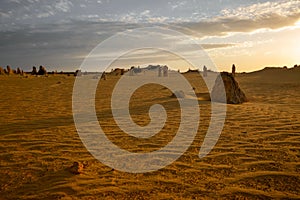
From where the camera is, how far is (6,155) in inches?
174

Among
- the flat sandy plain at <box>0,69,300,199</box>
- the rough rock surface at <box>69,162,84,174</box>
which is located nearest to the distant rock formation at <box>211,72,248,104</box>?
the flat sandy plain at <box>0,69,300,199</box>

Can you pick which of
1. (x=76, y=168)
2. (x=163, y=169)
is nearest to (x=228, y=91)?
(x=163, y=169)

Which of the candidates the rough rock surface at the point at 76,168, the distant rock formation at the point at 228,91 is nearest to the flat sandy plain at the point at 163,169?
the rough rock surface at the point at 76,168

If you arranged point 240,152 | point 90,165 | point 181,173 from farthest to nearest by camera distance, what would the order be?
1. point 240,152
2. point 90,165
3. point 181,173

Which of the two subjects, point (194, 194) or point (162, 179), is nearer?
point (194, 194)

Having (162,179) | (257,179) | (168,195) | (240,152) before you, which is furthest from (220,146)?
(168,195)

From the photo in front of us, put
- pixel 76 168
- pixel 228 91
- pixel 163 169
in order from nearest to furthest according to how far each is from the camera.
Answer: pixel 76 168, pixel 163 169, pixel 228 91

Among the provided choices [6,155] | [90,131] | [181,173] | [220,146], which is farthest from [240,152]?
[6,155]

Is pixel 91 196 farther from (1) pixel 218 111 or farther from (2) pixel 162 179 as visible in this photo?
(1) pixel 218 111

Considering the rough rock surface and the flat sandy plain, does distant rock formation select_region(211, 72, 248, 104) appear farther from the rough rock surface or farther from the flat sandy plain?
the rough rock surface

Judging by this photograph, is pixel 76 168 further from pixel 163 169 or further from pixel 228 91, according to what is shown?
pixel 228 91

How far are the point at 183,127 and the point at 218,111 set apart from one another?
94.8 inches

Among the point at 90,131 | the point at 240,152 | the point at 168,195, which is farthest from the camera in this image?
the point at 90,131

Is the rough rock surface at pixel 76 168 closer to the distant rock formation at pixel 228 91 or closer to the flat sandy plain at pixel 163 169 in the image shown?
the flat sandy plain at pixel 163 169
